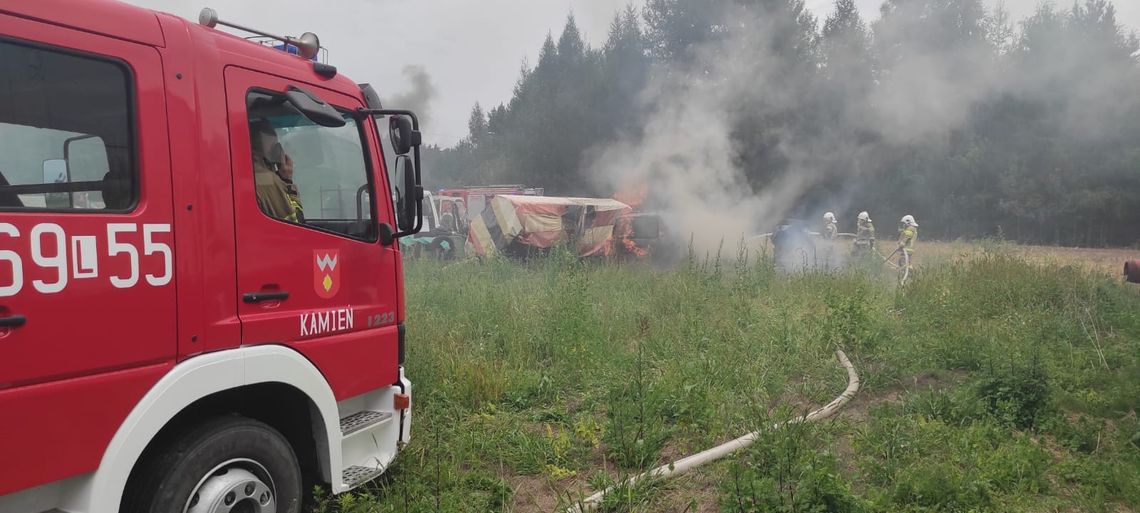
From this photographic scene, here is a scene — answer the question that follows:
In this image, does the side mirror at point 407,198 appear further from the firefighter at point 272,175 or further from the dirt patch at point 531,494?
the dirt patch at point 531,494

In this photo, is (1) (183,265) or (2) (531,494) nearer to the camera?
(1) (183,265)

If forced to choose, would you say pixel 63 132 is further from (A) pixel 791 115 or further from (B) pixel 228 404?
(A) pixel 791 115

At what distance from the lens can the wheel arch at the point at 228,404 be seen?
2336 millimetres

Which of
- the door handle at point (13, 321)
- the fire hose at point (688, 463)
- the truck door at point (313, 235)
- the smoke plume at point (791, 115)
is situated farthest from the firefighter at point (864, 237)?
the door handle at point (13, 321)

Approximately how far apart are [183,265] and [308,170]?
0.89m

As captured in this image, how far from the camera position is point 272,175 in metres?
3.05

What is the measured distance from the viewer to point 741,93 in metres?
23.8

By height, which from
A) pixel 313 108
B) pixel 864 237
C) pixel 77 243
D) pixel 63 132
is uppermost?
pixel 313 108

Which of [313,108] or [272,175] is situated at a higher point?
[313,108]

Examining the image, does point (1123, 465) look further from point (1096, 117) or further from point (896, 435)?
point (1096, 117)

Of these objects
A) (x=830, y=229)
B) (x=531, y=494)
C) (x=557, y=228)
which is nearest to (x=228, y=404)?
(x=531, y=494)

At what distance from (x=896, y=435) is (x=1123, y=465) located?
1147 millimetres

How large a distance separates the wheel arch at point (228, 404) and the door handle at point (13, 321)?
1.59ft

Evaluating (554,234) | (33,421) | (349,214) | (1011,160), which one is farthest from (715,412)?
(1011,160)
